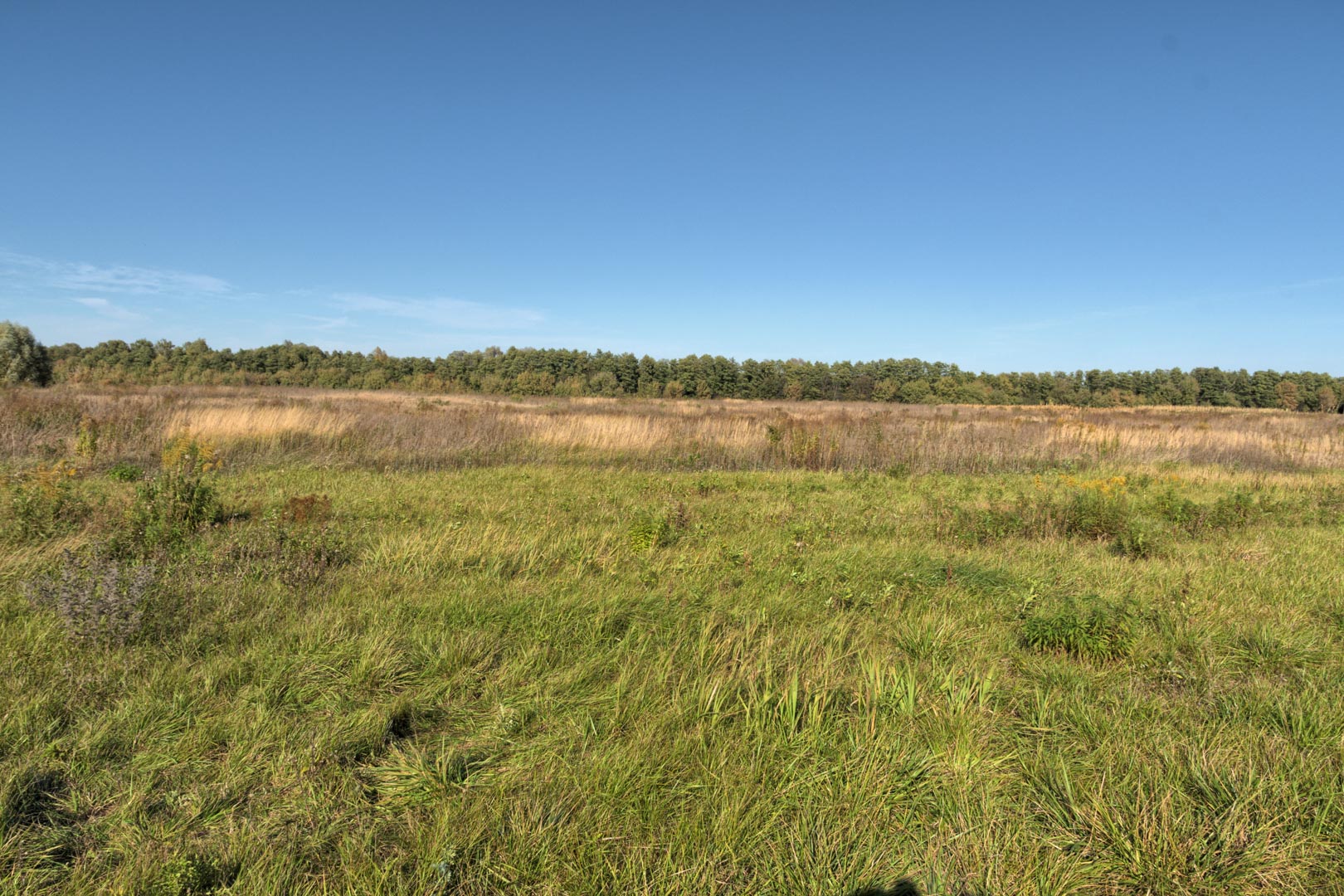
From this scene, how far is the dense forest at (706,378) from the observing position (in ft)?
182

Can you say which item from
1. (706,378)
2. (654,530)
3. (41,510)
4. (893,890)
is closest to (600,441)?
(654,530)

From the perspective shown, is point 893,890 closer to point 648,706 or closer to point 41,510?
point 648,706

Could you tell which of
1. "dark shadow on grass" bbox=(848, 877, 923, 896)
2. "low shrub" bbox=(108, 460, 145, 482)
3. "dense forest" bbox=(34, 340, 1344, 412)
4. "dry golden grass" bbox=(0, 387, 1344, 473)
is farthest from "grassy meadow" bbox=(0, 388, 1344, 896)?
"dense forest" bbox=(34, 340, 1344, 412)

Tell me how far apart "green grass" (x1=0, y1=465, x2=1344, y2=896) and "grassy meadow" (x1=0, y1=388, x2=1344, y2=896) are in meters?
0.02

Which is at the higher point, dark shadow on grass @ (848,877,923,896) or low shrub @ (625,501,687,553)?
low shrub @ (625,501,687,553)

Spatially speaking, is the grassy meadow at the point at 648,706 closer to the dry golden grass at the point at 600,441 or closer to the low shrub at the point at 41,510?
the low shrub at the point at 41,510

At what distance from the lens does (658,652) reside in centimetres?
341

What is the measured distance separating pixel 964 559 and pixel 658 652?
343 centimetres

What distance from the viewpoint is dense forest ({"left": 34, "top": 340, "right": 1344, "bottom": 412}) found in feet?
182

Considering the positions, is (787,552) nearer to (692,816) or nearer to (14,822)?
(692,816)

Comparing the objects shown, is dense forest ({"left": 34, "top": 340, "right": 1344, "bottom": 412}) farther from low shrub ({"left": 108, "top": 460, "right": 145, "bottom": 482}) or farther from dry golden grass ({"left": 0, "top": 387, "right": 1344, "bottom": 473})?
low shrub ({"left": 108, "top": 460, "right": 145, "bottom": 482})

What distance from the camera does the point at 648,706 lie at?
2.93m

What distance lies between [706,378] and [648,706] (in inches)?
2522

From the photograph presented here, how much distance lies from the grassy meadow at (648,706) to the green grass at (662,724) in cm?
2
